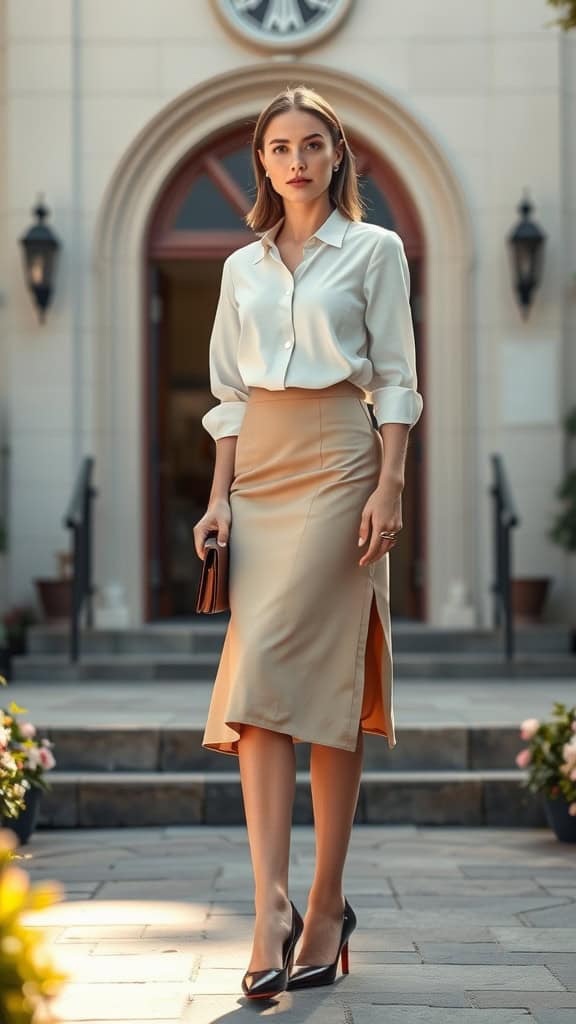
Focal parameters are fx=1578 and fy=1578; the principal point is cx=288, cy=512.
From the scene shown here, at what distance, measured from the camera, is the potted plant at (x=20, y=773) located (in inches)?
176

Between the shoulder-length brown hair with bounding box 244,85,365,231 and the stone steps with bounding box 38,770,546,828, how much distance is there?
2.78 metres

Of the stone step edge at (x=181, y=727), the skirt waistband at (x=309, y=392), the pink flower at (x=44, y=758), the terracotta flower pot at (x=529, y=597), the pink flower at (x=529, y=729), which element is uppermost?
the skirt waistband at (x=309, y=392)

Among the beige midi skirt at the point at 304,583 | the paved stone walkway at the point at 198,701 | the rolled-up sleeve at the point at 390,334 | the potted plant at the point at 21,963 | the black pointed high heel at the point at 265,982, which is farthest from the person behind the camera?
the paved stone walkway at the point at 198,701

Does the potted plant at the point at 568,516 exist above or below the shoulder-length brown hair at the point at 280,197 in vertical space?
below

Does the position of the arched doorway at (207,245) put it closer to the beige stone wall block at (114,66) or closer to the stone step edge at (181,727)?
the beige stone wall block at (114,66)

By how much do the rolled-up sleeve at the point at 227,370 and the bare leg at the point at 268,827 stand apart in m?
0.65

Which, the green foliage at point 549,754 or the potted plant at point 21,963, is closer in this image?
the potted plant at point 21,963

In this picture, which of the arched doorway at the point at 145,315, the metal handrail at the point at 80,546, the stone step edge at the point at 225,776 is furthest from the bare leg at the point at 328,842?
the arched doorway at the point at 145,315

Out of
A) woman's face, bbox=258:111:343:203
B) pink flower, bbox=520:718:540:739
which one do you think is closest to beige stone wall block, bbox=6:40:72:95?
pink flower, bbox=520:718:540:739

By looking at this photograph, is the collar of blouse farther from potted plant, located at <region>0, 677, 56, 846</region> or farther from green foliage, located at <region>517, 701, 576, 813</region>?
green foliage, located at <region>517, 701, 576, 813</region>

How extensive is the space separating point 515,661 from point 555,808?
3492mm

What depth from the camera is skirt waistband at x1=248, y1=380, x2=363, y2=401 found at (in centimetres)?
320

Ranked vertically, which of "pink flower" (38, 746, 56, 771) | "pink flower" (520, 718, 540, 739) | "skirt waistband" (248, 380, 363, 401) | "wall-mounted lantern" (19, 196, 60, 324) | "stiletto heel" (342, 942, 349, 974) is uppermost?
"wall-mounted lantern" (19, 196, 60, 324)

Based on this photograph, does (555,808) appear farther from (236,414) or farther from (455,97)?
(455,97)
